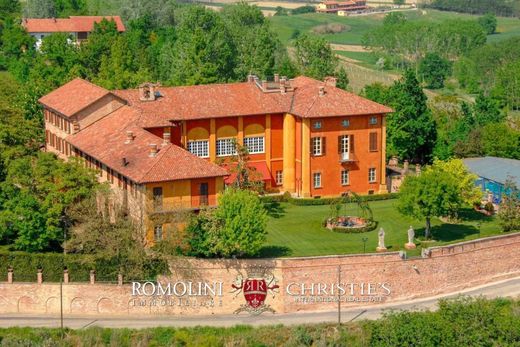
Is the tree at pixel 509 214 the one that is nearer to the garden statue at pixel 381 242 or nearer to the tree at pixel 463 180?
the tree at pixel 463 180

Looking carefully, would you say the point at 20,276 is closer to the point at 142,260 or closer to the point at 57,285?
the point at 57,285

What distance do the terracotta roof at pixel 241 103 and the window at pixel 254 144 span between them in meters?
1.94

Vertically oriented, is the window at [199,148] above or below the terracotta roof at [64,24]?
below

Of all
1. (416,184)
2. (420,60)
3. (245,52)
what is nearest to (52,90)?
(245,52)

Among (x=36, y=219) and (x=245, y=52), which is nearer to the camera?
(x=36, y=219)

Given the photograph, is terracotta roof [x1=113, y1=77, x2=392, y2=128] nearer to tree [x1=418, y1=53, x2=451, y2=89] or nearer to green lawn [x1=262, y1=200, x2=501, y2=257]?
green lawn [x1=262, y1=200, x2=501, y2=257]

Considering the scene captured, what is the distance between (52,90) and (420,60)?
7342 cm

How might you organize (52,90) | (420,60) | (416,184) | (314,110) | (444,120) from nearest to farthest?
(416,184) < (314,110) < (52,90) < (444,120) < (420,60)

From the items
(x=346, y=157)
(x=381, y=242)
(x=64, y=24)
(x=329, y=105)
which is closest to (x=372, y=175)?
(x=346, y=157)

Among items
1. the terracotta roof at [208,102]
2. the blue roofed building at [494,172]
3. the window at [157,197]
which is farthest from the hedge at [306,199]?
the window at [157,197]

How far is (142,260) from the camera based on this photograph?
212ft

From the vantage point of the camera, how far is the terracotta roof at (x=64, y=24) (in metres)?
142

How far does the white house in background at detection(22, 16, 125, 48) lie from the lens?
141m

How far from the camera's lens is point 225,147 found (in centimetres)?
7969
